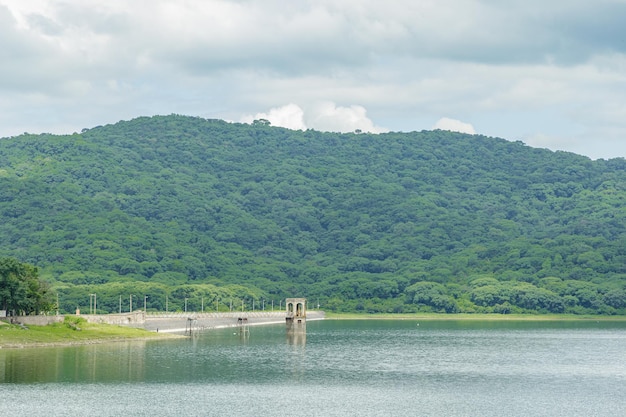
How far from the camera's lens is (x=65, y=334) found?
16450 centimetres

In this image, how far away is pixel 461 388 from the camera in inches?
4759

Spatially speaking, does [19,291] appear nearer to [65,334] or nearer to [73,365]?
[65,334]

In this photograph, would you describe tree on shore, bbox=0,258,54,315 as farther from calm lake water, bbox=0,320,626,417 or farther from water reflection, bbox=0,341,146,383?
calm lake water, bbox=0,320,626,417

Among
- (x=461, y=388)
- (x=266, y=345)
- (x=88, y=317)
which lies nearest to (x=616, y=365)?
(x=461, y=388)

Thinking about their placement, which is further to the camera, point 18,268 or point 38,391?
point 18,268

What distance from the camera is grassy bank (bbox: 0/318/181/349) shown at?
152500mm

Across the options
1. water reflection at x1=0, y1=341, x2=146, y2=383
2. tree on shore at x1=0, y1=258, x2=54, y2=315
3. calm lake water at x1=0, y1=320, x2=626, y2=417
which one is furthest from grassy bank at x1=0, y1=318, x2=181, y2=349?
tree on shore at x1=0, y1=258, x2=54, y2=315

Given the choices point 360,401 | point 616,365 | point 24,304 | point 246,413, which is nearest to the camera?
point 246,413

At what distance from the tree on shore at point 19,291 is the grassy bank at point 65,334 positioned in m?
5.02

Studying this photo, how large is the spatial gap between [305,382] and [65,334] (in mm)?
52710

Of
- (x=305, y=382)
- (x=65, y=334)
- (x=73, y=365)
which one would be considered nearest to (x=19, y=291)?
(x=65, y=334)

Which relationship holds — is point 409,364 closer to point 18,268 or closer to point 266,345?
point 266,345

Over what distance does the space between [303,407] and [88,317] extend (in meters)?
97.4

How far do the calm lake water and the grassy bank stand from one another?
451cm
